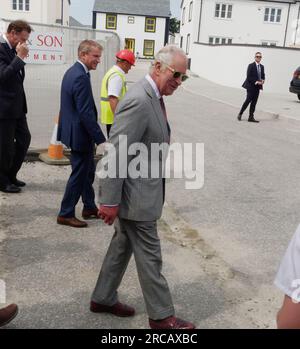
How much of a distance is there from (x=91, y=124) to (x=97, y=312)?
2.06 m

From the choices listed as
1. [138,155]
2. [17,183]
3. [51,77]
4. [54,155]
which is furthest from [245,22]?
[138,155]

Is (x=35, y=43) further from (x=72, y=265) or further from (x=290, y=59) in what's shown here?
(x=290, y=59)

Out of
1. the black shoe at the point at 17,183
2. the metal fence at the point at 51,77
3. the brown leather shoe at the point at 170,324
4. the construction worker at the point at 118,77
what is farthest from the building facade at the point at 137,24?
the brown leather shoe at the point at 170,324

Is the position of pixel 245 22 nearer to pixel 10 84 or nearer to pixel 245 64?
pixel 245 64

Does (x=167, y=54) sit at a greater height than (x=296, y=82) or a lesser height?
greater

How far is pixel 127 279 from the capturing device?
4125 millimetres

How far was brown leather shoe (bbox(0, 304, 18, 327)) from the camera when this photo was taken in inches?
125

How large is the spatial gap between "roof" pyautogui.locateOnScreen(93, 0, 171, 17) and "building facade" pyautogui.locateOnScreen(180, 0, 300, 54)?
58.6 ft

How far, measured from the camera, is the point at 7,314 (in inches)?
126

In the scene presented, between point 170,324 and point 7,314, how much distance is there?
1.16 meters

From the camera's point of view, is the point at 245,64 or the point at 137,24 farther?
the point at 137,24

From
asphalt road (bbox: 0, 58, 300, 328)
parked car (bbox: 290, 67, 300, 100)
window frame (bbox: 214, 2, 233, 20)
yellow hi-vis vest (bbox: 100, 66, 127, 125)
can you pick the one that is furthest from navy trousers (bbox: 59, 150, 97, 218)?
window frame (bbox: 214, 2, 233, 20)

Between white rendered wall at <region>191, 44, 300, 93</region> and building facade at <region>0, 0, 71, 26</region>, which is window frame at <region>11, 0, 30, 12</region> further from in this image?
white rendered wall at <region>191, 44, 300, 93</region>

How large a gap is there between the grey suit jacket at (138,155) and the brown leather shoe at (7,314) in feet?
3.34
